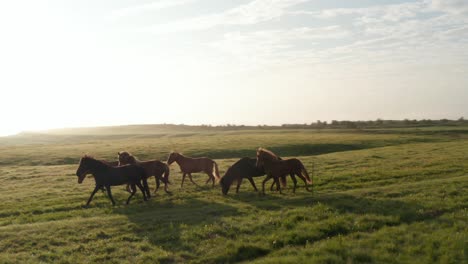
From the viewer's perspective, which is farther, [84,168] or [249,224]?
[84,168]

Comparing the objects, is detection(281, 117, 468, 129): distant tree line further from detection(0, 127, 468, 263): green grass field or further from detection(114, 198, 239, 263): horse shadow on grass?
detection(114, 198, 239, 263): horse shadow on grass

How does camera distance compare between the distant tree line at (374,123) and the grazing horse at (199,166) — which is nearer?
the grazing horse at (199,166)

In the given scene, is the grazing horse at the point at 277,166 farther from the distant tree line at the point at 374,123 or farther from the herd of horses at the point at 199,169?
the distant tree line at the point at 374,123

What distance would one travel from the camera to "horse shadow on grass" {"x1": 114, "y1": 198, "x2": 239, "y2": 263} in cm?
1219

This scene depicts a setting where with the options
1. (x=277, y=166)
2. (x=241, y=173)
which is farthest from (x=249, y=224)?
(x=241, y=173)

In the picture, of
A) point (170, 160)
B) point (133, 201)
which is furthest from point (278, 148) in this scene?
point (133, 201)

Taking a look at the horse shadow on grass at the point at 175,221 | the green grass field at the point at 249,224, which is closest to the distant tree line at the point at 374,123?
the green grass field at the point at 249,224

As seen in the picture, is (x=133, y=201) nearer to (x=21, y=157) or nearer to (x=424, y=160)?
(x=424, y=160)

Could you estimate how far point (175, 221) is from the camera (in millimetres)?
14656

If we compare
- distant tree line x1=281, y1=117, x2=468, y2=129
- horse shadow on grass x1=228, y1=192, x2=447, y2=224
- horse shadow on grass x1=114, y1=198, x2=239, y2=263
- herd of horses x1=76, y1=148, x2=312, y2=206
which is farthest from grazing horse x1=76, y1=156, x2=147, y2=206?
distant tree line x1=281, y1=117, x2=468, y2=129

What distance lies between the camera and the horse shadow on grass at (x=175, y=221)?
12191 millimetres

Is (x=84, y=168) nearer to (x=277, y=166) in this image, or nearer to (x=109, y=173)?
(x=109, y=173)

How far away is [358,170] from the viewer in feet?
84.2

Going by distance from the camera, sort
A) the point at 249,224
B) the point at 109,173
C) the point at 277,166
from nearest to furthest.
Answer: the point at 249,224
the point at 109,173
the point at 277,166
